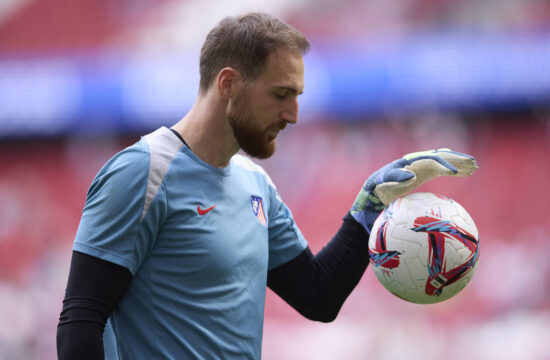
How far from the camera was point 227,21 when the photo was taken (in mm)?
2391

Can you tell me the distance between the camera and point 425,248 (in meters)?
2.45

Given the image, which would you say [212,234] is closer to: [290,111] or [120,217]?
[120,217]

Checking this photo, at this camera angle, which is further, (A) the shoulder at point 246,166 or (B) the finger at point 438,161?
(A) the shoulder at point 246,166

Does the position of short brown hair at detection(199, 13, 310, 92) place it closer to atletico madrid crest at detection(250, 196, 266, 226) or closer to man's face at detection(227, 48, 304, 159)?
man's face at detection(227, 48, 304, 159)

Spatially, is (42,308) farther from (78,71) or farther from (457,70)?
(457,70)

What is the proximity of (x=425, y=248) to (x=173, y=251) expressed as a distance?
0.87 meters

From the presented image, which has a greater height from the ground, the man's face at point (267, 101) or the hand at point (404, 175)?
the man's face at point (267, 101)

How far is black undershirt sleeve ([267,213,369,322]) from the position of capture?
2.61m

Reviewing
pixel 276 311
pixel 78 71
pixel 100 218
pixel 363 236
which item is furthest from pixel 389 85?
pixel 100 218

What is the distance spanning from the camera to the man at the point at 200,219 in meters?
2.02

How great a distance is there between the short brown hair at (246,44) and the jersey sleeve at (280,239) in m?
0.52

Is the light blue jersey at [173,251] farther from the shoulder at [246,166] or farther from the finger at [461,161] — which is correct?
the finger at [461,161]

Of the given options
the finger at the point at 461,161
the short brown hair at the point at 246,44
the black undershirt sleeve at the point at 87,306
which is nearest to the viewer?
the black undershirt sleeve at the point at 87,306

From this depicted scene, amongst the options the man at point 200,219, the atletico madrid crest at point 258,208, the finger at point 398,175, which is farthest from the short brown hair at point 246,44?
the finger at point 398,175
